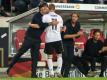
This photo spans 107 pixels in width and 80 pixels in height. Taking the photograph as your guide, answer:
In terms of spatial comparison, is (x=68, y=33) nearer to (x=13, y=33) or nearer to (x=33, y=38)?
(x=33, y=38)

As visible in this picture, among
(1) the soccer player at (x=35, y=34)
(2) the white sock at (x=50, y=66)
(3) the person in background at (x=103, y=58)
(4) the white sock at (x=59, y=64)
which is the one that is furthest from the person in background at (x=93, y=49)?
(1) the soccer player at (x=35, y=34)

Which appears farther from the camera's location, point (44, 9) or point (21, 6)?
point (21, 6)

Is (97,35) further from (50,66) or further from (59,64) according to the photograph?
(50,66)

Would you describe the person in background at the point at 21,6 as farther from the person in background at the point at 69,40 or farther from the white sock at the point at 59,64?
the white sock at the point at 59,64

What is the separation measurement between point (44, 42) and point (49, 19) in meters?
1.37

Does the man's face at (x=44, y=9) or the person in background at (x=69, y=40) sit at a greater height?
the man's face at (x=44, y=9)

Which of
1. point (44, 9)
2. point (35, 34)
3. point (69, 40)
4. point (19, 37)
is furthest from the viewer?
point (19, 37)

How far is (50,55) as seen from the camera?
1404cm

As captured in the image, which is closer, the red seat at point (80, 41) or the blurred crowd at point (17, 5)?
the red seat at point (80, 41)

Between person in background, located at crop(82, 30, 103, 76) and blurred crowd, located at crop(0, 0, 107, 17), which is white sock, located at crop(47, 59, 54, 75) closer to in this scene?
person in background, located at crop(82, 30, 103, 76)

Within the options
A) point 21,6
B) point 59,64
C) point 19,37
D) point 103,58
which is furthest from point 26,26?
point 21,6

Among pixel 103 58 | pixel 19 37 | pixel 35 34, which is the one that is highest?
pixel 35 34

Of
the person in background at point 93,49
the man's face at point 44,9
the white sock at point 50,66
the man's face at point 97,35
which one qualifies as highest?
the man's face at point 44,9

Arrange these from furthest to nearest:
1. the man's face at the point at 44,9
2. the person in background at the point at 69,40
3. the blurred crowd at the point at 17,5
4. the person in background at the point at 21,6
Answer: the person in background at the point at 21,6
the blurred crowd at the point at 17,5
the person in background at the point at 69,40
the man's face at the point at 44,9
